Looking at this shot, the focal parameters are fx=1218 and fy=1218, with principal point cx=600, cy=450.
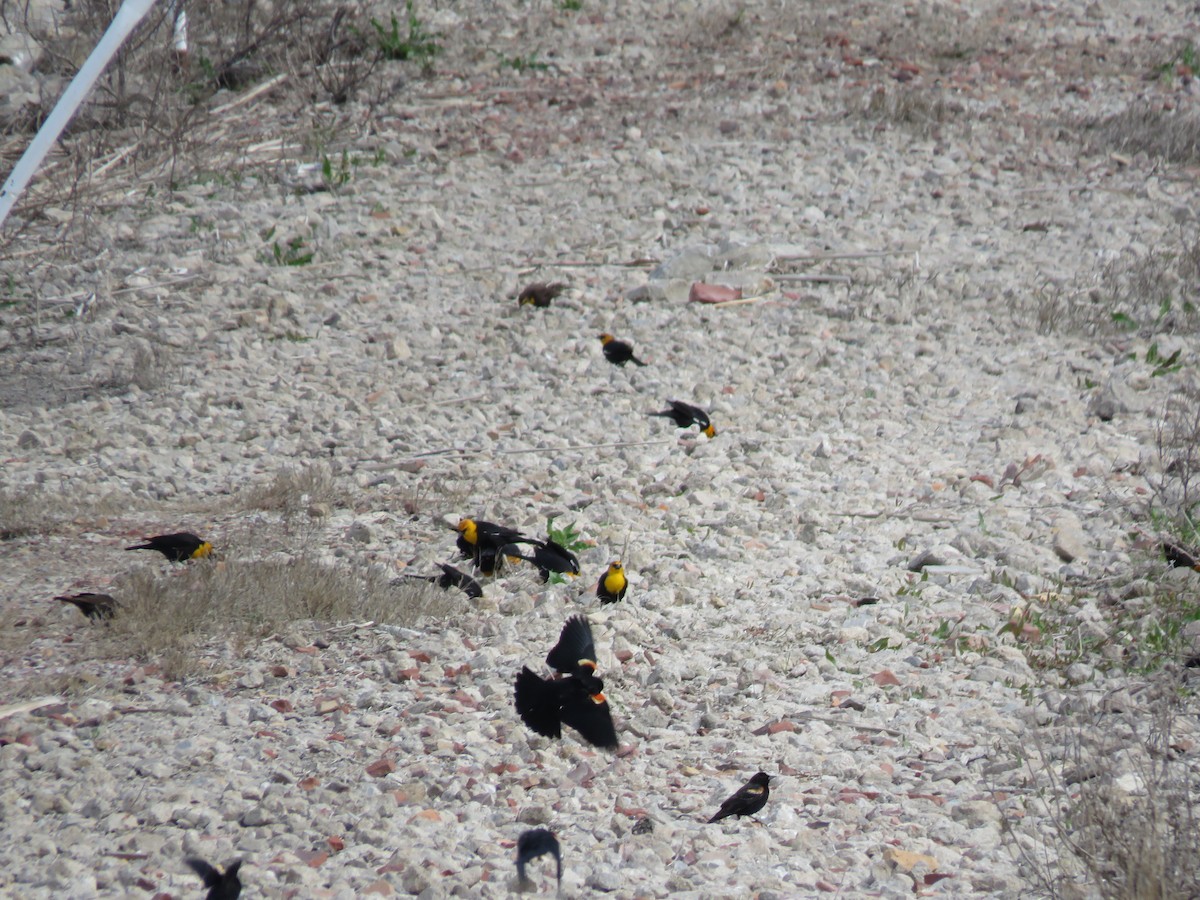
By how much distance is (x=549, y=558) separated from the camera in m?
4.73

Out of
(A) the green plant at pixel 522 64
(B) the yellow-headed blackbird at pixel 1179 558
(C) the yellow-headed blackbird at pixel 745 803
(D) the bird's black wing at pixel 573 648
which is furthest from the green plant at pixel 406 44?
(C) the yellow-headed blackbird at pixel 745 803

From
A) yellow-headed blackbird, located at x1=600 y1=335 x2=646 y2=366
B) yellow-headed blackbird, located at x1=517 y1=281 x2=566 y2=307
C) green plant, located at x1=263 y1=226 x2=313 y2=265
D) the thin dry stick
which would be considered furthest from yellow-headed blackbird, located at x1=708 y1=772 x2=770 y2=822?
green plant, located at x1=263 y1=226 x2=313 y2=265

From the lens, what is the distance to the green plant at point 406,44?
38.1ft

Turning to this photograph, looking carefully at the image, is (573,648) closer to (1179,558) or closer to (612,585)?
(612,585)

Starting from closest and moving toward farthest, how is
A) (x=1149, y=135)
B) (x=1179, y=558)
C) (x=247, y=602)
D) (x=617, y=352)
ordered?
(x=247, y=602)
(x=1179, y=558)
(x=617, y=352)
(x=1149, y=135)

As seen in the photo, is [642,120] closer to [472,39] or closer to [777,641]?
[472,39]

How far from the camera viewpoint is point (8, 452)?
618 cm

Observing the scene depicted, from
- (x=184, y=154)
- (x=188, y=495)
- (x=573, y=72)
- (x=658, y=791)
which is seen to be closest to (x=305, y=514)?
(x=188, y=495)

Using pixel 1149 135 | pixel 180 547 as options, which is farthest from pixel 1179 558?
pixel 1149 135

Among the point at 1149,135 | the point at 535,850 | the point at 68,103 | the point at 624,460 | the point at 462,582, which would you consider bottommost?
→ the point at 624,460

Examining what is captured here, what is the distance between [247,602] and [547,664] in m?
1.14

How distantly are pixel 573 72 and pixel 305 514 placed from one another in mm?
7399

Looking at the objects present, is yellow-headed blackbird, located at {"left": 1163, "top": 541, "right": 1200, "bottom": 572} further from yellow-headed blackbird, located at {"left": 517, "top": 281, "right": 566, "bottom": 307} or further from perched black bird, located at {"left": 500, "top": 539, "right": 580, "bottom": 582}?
yellow-headed blackbird, located at {"left": 517, "top": 281, "right": 566, "bottom": 307}

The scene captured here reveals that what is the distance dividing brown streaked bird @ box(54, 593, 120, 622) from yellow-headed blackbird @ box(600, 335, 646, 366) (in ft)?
10.9
